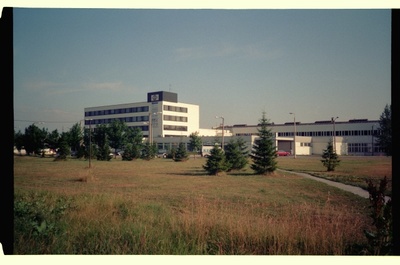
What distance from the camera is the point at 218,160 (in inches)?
847

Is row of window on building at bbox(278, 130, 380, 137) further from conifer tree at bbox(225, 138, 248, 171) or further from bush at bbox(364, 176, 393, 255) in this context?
bush at bbox(364, 176, 393, 255)

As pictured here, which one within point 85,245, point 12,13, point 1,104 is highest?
point 12,13

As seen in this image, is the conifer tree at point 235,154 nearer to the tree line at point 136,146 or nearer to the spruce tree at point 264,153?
the tree line at point 136,146

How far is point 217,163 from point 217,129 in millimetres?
25941

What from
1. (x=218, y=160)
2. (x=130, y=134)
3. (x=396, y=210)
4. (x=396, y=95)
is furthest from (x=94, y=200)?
(x=130, y=134)

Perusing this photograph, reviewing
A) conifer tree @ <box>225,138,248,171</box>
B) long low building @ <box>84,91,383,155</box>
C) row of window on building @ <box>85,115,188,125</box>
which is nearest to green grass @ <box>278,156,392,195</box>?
conifer tree @ <box>225,138,248,171</box>

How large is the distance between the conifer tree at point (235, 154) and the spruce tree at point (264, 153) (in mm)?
2126

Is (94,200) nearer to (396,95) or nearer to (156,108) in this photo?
(396,95)

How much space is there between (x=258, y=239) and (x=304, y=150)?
37.8 m

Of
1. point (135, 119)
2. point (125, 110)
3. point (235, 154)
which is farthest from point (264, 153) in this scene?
point (125, 110)

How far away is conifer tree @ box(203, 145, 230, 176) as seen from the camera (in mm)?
21220

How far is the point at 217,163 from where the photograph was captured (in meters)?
21.3

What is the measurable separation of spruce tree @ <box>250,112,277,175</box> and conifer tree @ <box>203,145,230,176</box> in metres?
2.13

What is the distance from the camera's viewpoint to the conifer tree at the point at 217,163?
21.2 meters
